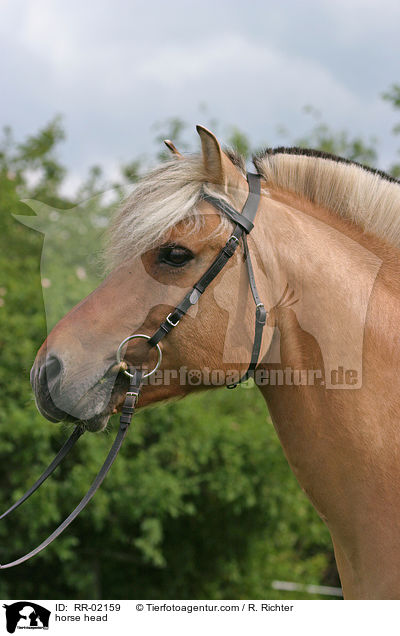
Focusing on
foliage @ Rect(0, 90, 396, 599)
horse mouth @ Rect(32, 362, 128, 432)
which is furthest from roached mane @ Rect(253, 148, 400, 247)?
foliage @ Rect(0, 90, 396, 599)

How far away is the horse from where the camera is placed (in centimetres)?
239

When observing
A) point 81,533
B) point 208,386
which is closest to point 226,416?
point 81,533

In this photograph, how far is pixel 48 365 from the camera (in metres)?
2.45

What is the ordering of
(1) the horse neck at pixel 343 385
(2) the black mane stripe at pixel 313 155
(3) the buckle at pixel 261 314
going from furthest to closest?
(2) the black mane stripe at pixel 313 155
(3) the buckle at pixel 261 314
(1) the horse neck at pixel 343 385

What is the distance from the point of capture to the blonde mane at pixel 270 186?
2527 mm

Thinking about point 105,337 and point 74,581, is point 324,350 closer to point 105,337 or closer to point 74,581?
point 105,337

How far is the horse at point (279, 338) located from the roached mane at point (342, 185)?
11 centimetres

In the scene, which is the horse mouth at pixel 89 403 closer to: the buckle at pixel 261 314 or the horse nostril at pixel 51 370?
the horse nostril at pixel 51 370
